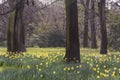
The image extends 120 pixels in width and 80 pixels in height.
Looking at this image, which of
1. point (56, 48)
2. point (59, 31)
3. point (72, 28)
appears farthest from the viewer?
point (59, 31)

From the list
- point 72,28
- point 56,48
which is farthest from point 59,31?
point 72,28

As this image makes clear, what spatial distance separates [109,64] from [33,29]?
3688 centimetres

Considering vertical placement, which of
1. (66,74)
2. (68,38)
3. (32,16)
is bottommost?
(66,74)

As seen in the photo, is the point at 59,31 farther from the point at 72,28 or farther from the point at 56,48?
the point at 72,28

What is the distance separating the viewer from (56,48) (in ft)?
107

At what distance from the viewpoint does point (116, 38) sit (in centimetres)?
3072

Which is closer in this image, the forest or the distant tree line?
the forest

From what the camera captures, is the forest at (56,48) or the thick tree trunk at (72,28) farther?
the thick tree trunk at (72,28)

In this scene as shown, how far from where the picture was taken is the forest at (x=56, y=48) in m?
8.45

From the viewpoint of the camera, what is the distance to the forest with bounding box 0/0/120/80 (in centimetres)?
845

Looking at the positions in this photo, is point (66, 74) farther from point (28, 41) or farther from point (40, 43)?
point (28, 41)

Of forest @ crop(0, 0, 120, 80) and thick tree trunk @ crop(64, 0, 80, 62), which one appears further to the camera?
thick tree trunk @ crop(64, 0, 80, 62)

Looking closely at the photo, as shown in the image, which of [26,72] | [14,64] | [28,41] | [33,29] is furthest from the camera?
[33,29]

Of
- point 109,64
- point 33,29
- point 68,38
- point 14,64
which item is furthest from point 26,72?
point 33,29
